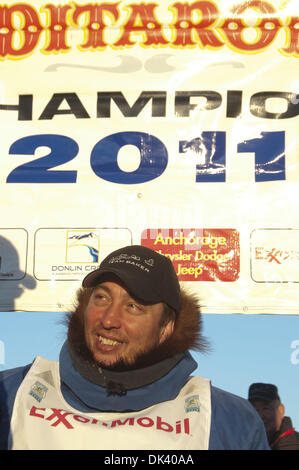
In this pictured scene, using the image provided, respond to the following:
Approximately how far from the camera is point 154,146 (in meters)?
4.50

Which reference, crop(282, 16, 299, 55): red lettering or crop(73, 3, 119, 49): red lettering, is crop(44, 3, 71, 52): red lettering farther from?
crop(282, 16, 299, 55): red lettering

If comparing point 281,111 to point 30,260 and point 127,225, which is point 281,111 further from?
point 30,260

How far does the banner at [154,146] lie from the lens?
4.29 metres

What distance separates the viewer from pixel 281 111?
4.46 meters

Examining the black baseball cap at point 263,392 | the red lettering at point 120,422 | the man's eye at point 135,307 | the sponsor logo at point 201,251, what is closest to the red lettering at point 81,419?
the red lettering at point 120,422

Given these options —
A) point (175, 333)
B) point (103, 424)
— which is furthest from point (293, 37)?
point (103, 424)

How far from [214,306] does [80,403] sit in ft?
4.18

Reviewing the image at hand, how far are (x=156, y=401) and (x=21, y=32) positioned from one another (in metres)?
2.90

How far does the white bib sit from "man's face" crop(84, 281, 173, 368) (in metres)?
Answer: 0.28

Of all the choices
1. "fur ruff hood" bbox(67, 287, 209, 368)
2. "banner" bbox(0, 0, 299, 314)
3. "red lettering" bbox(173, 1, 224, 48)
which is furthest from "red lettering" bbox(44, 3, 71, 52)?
"fur ruff hood" bbox(67, 287, 209, 368)

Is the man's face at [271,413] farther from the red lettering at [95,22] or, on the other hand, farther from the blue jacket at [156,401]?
the red lettering at [95,22]
